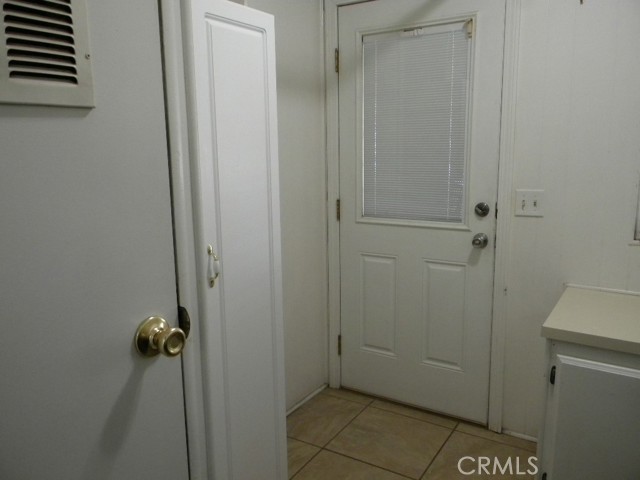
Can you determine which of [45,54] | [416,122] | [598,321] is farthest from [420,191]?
[45,54]

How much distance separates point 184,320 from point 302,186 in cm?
159

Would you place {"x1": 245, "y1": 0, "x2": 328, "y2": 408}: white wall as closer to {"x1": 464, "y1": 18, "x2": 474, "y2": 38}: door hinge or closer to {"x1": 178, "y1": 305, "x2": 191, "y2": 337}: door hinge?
{"x1": 464, "y1": 18, "x2": 474, "y2": 38}: door hinge

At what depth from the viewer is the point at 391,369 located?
2.63 meters

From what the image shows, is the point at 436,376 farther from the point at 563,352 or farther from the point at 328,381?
the point at 563,352

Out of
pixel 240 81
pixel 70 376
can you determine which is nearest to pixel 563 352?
pixel 240 81

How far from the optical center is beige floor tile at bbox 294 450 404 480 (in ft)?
6.75

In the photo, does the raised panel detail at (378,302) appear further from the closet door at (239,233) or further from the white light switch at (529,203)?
the closet door at (239,233)

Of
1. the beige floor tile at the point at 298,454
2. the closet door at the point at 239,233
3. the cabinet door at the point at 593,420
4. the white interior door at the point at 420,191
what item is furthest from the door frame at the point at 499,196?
the closet door at the point at 239,233

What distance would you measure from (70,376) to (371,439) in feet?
5.93

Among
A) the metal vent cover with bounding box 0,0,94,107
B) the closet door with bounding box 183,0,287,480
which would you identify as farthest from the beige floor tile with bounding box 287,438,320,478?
the metal vent cover with bounding box 0,0,94,107

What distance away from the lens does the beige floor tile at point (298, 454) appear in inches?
84.0

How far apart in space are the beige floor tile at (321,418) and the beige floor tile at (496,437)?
518 mm

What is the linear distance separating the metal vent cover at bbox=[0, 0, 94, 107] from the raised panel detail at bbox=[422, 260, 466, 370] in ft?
6.30

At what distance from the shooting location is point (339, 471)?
2102 millimetres
